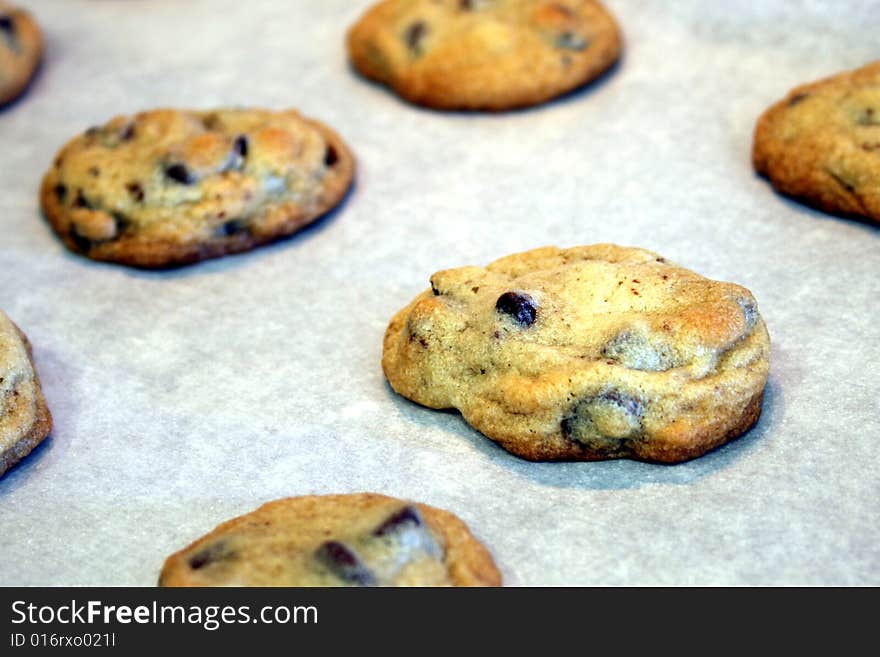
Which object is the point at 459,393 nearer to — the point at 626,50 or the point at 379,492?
the point at 379,492

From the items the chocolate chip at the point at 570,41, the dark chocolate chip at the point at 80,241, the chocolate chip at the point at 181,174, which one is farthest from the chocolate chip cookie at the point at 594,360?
the chocolate chip at the point at 570,41

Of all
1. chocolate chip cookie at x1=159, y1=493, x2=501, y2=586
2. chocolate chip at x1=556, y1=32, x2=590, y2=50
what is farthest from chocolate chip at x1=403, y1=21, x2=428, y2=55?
chocolate chip cookie at x1=159, y1=493, x2=501, y2=586

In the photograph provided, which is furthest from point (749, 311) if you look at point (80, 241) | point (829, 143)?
point (80, 241)

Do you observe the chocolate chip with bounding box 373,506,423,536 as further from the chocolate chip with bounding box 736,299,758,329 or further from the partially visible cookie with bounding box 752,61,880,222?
the partially visible cookie with bounding box 752,61,880,222

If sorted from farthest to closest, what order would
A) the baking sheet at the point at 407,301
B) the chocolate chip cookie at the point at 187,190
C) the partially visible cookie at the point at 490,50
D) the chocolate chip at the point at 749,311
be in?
the partially visible cookie at the point at 490,50, the chocolate chip cookie at the point at 187,190, the chocolate chip at the point at 749,311, the baking sheet at the point at 407,301

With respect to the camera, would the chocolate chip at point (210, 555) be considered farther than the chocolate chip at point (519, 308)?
No

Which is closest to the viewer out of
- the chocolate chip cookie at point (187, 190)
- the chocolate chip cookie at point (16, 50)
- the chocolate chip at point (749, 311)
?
the chocolate chip at point (749, 311)

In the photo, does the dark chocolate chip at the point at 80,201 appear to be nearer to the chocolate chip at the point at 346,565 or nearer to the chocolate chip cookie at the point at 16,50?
the chocolate chip cookie at the point at 16,50

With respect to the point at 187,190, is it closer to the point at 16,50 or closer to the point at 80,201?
the point at 80,201

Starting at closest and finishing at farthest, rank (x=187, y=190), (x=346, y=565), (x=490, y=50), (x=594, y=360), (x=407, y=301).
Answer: (x=346, y=565), (x=594, y=360), (x=407, y=301), (x=187, y=190), (x=490, y=50)
